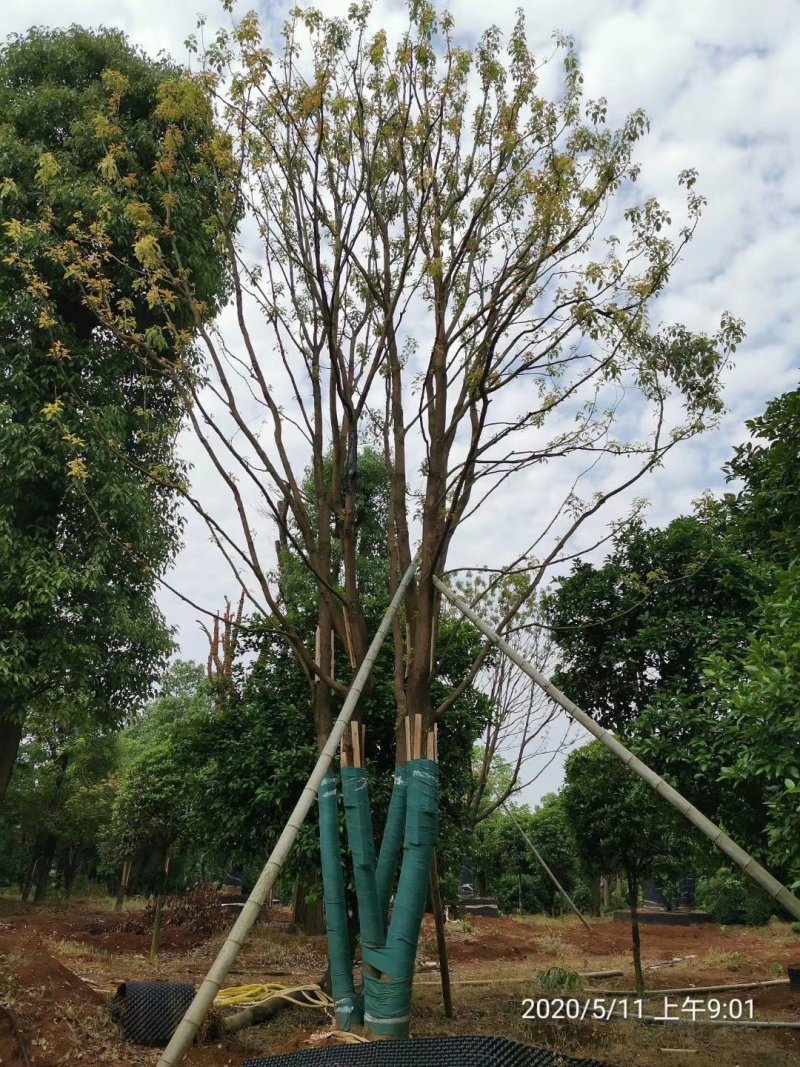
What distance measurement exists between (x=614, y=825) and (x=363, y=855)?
600 centimetres

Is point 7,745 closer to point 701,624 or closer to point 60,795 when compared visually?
point 701,624

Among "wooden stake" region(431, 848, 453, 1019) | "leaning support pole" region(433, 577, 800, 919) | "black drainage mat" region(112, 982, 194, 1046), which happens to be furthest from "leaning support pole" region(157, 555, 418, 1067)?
"wooden stake" region(431, 848, 453, 1019)

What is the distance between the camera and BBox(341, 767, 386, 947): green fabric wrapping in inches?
247

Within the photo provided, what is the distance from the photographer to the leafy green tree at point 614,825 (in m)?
11.1

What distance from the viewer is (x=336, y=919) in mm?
6629

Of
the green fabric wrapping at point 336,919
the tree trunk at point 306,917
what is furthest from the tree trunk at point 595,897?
the green fabric wrapping at point 336,919

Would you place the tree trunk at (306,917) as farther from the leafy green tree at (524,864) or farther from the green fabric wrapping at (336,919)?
the leafy green tree at (524,864)

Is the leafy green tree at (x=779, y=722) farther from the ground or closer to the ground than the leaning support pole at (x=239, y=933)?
farther from the ground

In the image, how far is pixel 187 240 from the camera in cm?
1153

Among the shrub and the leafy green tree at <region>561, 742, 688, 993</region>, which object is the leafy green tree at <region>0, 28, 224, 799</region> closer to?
the leafy green tree at <region>561, 742, 688, 993</region>

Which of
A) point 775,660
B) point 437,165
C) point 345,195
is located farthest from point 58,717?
point 775,660

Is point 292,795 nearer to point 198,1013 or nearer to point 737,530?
point 198,1013

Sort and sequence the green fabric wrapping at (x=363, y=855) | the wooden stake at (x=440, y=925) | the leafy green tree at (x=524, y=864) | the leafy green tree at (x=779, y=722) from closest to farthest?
the leafy green tree at (x=779, y=722) < the green fabric wrapping at (x=363, y=855) < the wooden stake at (x=440, y=925) < the leafy green tree at (x=524, y=864)

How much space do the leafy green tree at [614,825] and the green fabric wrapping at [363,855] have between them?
5268 mm
